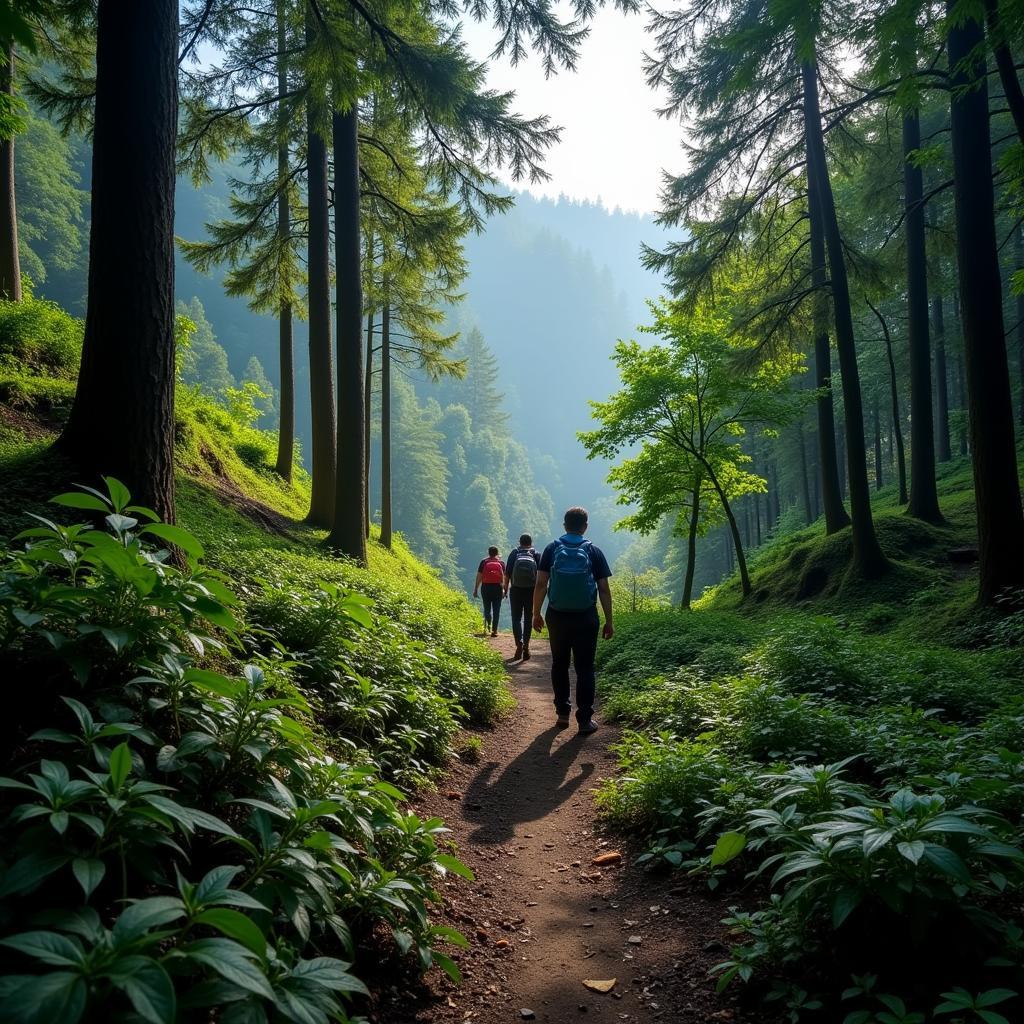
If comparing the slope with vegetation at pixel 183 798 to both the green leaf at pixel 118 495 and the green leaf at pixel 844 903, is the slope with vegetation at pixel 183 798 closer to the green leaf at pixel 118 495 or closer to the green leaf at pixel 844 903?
the green leaf at pixel 118 495

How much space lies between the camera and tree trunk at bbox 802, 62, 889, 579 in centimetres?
1054

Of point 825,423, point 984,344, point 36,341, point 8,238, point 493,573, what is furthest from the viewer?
point 825,423

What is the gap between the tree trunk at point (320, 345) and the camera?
12359 mm

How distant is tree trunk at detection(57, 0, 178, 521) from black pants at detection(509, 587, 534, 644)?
21.9 feet

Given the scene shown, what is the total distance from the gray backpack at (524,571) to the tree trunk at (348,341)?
294cm

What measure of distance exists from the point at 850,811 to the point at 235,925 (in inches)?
80.1

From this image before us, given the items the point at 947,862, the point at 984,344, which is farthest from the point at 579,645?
the point at 984,344

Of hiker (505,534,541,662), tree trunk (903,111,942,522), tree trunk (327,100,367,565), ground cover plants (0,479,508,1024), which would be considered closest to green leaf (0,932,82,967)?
ground cover plants (0,479,508,1024)

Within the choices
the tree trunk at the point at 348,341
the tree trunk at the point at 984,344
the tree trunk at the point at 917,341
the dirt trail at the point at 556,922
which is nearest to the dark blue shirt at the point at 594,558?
the dirt trail at the point at 556,922

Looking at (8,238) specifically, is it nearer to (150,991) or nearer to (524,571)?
(524,571)

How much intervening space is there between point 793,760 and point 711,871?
1.11 meters

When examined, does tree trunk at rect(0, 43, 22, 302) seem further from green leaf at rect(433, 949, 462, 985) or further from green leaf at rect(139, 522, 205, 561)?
green leaf at rect(433, 949, 462, 985)

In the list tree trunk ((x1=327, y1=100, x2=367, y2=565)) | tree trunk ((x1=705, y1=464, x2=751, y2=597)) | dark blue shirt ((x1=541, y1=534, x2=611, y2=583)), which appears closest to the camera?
dark blue shirt ((x1=541, y1=534, x2=611, y2=583))

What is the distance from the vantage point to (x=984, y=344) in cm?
746
